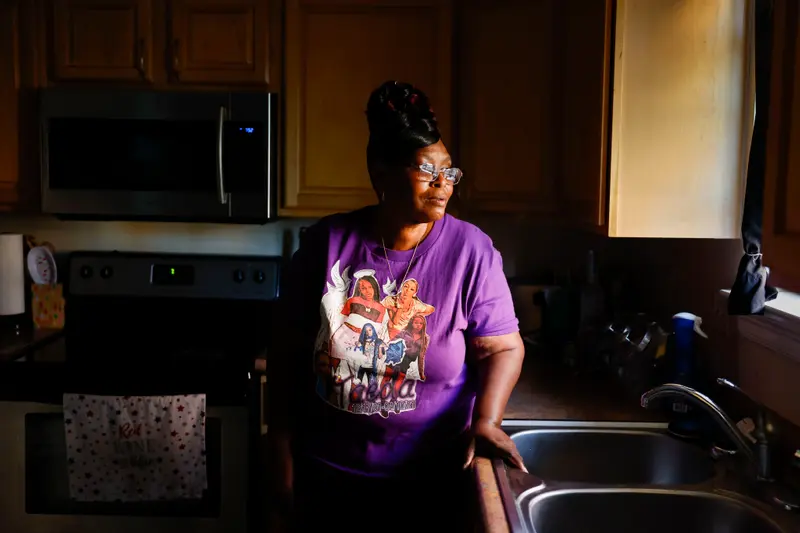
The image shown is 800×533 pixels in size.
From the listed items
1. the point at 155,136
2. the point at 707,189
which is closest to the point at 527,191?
the point at 707,189

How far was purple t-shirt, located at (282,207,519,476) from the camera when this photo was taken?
127 cm

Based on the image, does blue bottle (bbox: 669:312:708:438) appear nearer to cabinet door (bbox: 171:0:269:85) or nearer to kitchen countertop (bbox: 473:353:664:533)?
kitchen countertop (bbox: 473:353:664:533)

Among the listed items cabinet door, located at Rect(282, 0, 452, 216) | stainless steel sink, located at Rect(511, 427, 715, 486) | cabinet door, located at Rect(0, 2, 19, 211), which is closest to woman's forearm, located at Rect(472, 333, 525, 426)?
stainless steel sink, located at Rect(511, 427, 715, 486)

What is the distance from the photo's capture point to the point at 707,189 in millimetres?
1502

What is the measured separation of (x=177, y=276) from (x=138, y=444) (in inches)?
24.7

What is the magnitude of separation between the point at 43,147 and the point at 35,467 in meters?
0.94

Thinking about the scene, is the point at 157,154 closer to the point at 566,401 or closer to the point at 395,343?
the point at 395,343

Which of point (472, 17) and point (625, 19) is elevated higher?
point (472, 17)

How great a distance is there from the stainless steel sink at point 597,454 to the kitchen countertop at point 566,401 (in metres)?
0.06

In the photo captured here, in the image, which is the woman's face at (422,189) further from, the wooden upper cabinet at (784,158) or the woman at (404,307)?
the wooden upper cabinet at (784,158)

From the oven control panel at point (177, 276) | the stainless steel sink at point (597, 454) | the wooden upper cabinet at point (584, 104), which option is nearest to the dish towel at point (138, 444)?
the oven control panel at point (177, 276)

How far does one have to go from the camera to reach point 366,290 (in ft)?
4.23

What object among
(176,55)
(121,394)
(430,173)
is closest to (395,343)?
(430,173)

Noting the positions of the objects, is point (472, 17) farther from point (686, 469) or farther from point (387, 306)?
point (686, 469)
